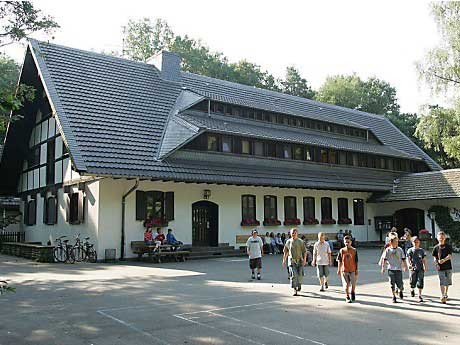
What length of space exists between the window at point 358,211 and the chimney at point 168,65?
13801 millimetres

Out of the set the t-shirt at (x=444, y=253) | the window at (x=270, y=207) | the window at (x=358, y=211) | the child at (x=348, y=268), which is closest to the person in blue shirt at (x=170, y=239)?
the window at (x=270, y=207)

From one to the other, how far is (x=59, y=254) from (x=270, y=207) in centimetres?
1112

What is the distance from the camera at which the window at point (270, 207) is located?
25.2 m

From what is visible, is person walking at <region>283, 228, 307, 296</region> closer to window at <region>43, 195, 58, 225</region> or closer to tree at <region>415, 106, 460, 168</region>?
window at <region>43, 195, 58, 225</region>

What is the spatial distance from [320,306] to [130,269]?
8375mm

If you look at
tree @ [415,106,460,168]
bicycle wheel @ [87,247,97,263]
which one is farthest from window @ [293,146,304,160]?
bicycle wheel @ [87,247,97,263]

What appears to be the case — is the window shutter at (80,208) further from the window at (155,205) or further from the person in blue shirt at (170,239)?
the person in blue shirt at (170,239)

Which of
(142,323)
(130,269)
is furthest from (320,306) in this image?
(130,269)

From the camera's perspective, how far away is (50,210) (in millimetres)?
23969

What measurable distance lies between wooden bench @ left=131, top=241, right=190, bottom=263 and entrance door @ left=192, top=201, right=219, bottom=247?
2454mm

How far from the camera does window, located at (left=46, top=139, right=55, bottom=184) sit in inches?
943

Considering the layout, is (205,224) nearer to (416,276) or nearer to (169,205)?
(169,205)

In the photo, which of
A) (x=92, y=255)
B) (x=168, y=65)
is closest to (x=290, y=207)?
(x=168, y=65)

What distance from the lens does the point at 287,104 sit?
3159 cm
